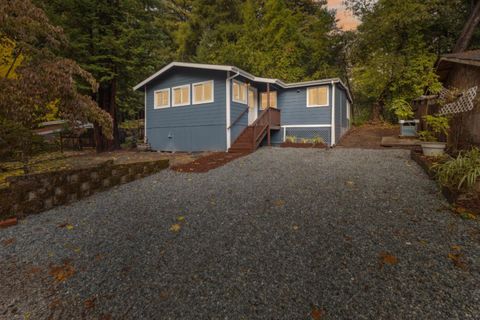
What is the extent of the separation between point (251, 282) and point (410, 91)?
62.4 feet

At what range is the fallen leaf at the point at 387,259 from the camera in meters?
2.50

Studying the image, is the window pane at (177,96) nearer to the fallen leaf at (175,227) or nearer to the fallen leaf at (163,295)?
the fallen leaf at (175,227)

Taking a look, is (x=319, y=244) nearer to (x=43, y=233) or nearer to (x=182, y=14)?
(x=43, y=233)

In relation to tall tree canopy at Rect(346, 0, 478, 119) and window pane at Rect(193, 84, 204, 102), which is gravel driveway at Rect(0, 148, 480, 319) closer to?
window pane at Rect(193, 84, 204, 102)

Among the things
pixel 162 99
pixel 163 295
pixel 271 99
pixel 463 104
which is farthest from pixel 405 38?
pixel 163 295

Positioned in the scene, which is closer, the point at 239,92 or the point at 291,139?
the point at 239,92

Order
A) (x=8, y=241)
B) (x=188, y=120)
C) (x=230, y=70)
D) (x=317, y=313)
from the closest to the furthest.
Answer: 1. (x=317, y=313)
2. (x=8, y=241)
3. (x=230, y=70)
4. (x=188, y=120)

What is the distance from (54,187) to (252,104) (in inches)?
397

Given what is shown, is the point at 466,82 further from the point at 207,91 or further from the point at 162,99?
the point at 162,99

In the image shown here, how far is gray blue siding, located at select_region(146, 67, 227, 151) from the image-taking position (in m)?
10.9

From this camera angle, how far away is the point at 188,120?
11.9m

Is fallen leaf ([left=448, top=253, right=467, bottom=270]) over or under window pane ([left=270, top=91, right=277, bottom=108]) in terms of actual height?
under

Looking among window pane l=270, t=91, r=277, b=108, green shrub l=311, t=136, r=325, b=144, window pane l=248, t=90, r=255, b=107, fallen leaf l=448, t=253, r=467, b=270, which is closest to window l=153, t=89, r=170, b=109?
window pane l=248, t=90, r=255, b=107

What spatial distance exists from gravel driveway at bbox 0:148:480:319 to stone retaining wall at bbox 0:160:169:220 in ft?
0.93
